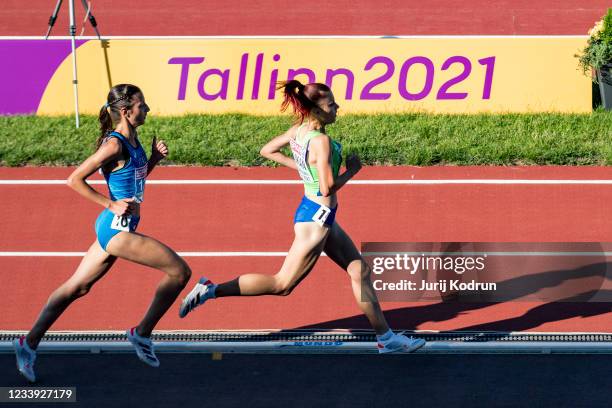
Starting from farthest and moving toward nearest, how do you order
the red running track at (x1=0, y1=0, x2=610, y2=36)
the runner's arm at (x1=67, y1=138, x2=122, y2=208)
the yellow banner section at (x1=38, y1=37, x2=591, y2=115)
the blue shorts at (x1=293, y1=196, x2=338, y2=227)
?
the red running track at (x1=0, y1=0, x2=610, y2=36), the yellow banner section at (x1=38, y1=37, x2=591, y2=115), the blue shorts at (x1=293, y1=196, x2=338, y2=227), the runner's arm at (x1=67, y1=138, x2=122, y2=208)

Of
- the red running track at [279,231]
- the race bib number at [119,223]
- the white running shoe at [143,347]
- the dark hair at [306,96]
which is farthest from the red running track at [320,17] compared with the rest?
the race bib number at [119,223]

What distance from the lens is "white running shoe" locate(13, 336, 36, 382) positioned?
21.7 feet

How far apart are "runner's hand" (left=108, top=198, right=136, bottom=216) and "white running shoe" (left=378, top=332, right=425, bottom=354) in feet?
6.41

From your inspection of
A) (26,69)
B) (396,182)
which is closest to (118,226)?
(396,182)

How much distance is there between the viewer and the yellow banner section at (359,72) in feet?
43.8

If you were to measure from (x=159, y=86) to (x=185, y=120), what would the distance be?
0.59 metres

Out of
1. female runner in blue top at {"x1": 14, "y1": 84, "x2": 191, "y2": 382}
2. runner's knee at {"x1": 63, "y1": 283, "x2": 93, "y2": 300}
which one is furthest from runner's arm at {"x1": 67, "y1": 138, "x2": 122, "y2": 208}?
runner's knee at {"x1": 63, "y1": 283, "x2": 93, "y2": 300}

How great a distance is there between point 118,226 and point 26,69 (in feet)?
25.6

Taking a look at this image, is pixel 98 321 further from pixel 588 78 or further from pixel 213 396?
pixel 588 78

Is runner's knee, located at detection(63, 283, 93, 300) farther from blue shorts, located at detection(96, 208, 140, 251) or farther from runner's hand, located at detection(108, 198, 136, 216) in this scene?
runner's hand, located at detection(108, 198, 136, 216)

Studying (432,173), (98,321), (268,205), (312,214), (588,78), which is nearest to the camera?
(312,214)

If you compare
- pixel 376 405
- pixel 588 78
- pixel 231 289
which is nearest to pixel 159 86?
pixel 588 78

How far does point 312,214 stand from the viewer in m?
6.74

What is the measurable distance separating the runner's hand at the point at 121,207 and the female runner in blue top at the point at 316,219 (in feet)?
3.17
